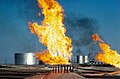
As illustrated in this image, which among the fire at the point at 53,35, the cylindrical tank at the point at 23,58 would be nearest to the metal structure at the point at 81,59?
the cylindrical tank at the point at 23,58

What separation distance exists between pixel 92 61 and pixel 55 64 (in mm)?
150903

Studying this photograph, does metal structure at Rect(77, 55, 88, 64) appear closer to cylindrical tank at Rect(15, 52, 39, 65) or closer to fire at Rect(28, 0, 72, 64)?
cylindrical tank at Rect(15, 52, 39, 65)

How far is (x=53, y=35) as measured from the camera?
40594 millimetres

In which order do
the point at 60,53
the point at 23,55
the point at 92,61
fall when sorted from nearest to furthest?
the point at 60,53 → the point at 23,55 → the point at 92,61

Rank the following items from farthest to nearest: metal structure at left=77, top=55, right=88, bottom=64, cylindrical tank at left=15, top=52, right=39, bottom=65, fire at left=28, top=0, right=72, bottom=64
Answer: metal structure at left=77, top=55, right=88, bottom=64, cylindrical tank at left=15, top=52, right=39, bottom=65, fire at left=28, top=0, right=72, bottom=64

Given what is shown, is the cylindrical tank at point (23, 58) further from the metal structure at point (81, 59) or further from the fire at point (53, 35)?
the fire at point (53, 35)

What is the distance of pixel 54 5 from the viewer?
136 feet

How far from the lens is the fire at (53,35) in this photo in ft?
131

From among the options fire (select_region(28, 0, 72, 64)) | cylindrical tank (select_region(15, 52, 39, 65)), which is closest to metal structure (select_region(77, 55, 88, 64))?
cylindrical tank (select_region(15, 52, 39, 65))

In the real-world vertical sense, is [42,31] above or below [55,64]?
above

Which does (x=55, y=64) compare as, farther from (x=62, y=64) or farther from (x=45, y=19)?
(x=45, y=19)

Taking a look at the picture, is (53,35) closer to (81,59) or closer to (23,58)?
(23,58)

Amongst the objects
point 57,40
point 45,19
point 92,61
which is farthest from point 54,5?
point 92,61

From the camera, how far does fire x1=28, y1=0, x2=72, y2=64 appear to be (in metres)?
39.8
